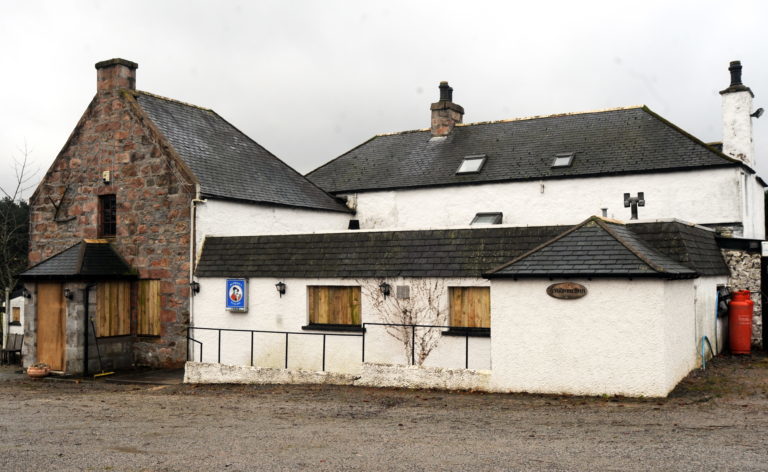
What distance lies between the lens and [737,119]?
23.9 meters

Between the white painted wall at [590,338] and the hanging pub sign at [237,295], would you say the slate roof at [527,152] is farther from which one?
the white painted wall at [590,338]

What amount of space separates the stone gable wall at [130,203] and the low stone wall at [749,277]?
1404 cm

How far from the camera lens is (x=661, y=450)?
8.61 meters

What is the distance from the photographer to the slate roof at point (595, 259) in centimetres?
1246

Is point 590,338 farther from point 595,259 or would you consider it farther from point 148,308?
point 148,308

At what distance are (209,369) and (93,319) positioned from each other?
180 inches

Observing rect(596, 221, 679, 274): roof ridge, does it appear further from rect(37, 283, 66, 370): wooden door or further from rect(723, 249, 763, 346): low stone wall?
rect(37, 283, 66, 370): wooden door

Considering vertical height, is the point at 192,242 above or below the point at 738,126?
below

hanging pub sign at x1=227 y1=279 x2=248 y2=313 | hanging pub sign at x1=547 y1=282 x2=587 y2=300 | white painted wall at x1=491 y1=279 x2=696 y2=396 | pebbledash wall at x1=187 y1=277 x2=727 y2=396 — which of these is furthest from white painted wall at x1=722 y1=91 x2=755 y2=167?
hanging pub sign at x1=227 y1=279 x2=248 y2=313

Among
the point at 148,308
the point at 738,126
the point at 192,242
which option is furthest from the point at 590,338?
the point at 738,126

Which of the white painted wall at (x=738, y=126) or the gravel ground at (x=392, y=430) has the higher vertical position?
the white painted wall at (x=738, y=126)

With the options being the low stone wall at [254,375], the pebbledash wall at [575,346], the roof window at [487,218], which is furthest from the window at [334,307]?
the roof window at [487,218]

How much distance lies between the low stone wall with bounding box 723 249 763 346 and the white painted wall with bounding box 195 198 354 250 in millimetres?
11412

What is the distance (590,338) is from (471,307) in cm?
381
